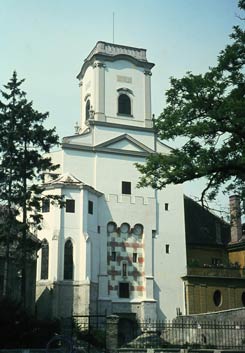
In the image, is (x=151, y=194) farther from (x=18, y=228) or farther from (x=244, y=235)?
(x=18, y=228)

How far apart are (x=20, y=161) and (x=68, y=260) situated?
1133 cm

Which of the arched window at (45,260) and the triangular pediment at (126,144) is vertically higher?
the triangular pediment at (126,144)

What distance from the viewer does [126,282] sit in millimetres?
44656

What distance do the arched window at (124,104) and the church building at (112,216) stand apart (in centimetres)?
9

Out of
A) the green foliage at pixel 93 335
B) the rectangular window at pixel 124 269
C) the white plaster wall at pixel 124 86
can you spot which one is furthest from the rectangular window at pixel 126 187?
the green foliage at pixel 93 335

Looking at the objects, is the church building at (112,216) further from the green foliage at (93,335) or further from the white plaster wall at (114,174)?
the green foliage at (93,335)

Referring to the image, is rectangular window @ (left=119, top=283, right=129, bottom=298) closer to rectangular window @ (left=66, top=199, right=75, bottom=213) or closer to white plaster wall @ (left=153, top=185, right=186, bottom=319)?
white plaster wall @ (left=153, top=185, right=186, bottom=319)

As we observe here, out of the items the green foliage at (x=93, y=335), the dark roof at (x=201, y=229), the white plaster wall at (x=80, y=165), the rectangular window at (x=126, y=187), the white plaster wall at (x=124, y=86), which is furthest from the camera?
the dark roof at (x=201, y=229)

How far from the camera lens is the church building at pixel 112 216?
135 ft

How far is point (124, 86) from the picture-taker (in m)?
49.5

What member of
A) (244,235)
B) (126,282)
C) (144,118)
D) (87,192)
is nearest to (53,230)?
(87,192)

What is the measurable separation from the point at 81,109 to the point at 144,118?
21.0ft

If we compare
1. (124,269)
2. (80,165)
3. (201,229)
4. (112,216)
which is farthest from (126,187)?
(201,229)

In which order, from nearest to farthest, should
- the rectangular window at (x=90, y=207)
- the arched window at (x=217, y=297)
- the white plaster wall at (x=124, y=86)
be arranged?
the rectangular window at (x=90, y=207) < the arched window at (x=217, y=297) < the white plaster wall at (x=124, y=86)
